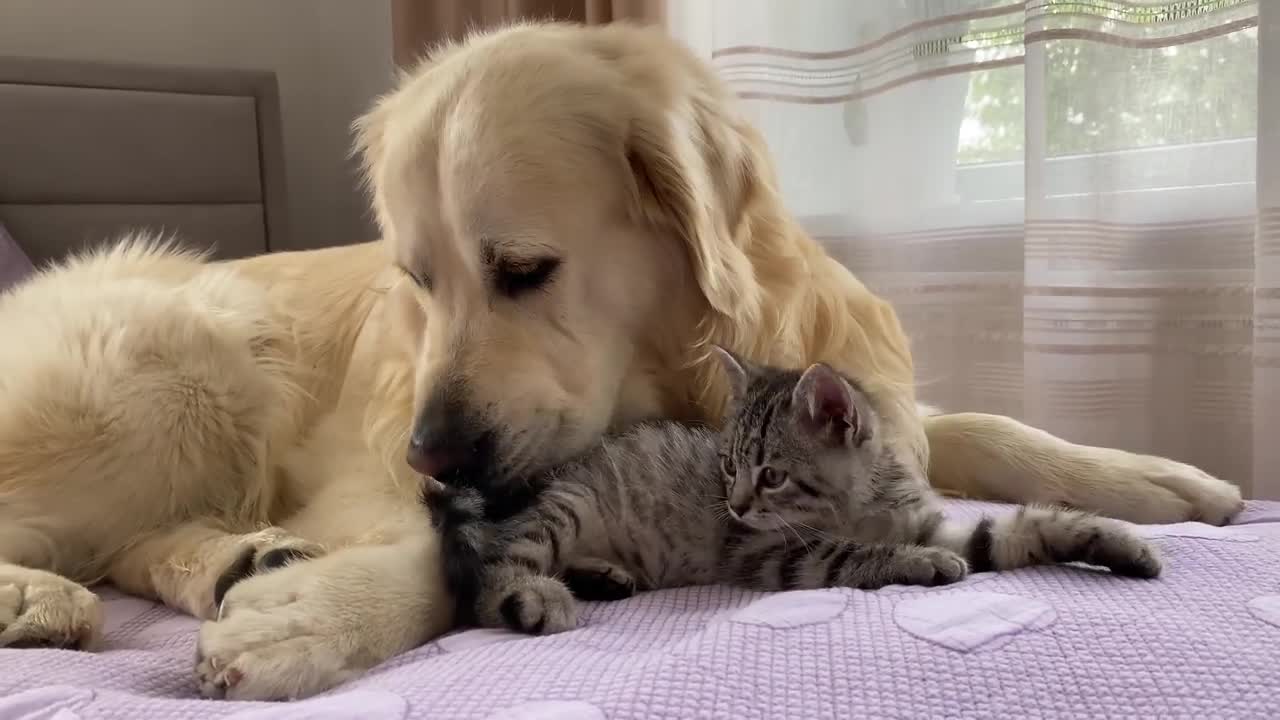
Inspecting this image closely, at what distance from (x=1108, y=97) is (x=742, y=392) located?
0.95 meters

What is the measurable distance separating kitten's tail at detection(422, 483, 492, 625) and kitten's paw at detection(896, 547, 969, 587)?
1.47 ft

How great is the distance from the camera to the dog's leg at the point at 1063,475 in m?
1.37

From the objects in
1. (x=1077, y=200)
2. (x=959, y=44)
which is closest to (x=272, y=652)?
(x=1077, y=200)

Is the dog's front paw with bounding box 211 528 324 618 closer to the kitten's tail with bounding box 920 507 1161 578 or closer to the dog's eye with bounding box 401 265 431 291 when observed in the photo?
the dog's eye with bounding box 401 265 431 291

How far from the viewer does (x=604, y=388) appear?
137 cm

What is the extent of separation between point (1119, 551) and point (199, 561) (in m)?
1.09

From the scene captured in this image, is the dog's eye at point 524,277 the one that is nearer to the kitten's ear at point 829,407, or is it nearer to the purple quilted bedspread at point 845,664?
the kitten's ear at point 829,407

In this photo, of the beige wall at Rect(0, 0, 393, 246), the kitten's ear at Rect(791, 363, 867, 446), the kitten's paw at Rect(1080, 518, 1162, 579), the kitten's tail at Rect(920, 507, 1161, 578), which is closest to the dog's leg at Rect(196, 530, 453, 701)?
the kitten's ear at Rect(791, 363, 867, 446)

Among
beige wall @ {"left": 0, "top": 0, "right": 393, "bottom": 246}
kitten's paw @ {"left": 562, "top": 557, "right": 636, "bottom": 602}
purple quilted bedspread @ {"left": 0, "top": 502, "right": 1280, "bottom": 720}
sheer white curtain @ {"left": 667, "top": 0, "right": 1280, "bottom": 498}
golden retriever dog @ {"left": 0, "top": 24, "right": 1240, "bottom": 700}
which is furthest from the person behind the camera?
beige wall @ {"left": 0, "top": 0, "right": 393, "bottom": 246}

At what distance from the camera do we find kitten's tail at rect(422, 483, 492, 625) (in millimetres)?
1112

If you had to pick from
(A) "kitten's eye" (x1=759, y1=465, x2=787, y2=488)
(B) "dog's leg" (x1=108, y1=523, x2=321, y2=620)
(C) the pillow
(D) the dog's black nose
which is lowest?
(B) "dog's leg" (x1=108, y1=523, x2=321, y2=620)

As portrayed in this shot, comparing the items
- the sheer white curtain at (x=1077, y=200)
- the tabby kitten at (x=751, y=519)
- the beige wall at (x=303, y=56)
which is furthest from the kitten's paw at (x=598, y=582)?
the beige wall at (x=303, y=56)

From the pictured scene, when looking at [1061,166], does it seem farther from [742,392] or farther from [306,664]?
[306,664]

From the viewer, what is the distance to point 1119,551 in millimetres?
1075
